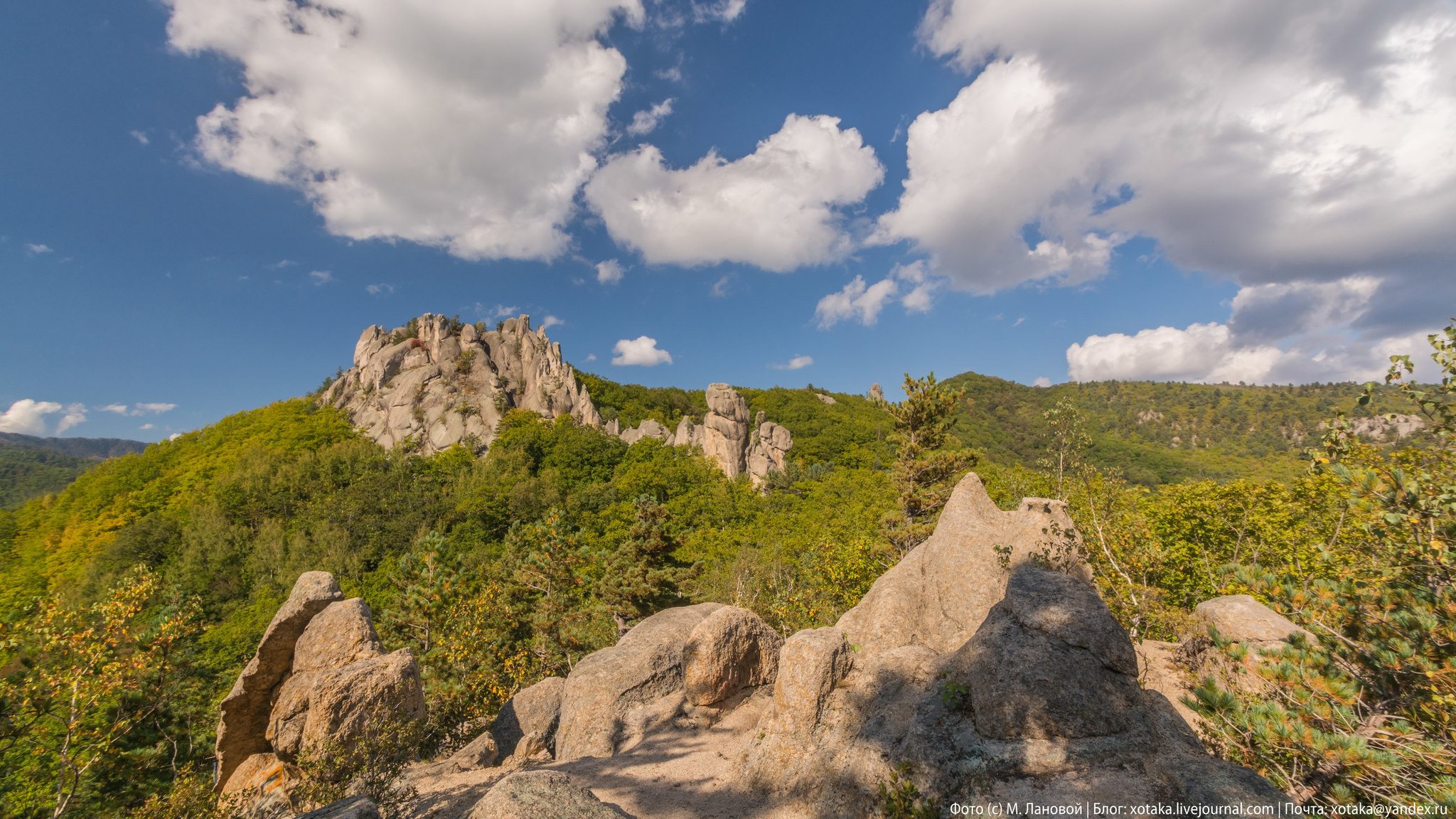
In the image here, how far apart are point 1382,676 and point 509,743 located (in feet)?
57.7

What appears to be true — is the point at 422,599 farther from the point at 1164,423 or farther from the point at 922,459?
the point at 1164,423

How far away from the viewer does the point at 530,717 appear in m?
15.6

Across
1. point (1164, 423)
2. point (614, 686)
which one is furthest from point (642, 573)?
point (1164, 423)

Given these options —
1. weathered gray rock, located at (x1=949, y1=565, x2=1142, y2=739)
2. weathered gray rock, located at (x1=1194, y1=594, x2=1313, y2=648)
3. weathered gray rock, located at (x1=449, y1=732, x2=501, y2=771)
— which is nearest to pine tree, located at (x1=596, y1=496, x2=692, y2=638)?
weathered gray rock, located at (x1=449, y1=732, x2=501, y2=771)

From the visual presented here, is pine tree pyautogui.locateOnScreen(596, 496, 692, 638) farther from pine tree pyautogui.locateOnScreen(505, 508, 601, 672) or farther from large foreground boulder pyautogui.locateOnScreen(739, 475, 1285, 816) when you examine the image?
large foreground boulder pyautogui.locateOnScreen(739, 475, 1285, 816)

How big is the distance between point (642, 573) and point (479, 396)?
56.8 meters

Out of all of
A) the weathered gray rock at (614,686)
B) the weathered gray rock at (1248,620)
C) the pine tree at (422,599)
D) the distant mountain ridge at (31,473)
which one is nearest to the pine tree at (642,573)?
the pine tree at (422,599)

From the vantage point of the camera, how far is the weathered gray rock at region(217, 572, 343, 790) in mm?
13047

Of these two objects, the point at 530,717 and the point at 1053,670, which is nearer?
the point at 1053,670

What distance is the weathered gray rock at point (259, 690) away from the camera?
13047 millimetres

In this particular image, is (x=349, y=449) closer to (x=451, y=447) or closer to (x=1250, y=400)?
(x=451, y=447)

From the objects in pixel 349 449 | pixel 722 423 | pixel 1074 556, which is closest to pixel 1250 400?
pixel 722 423

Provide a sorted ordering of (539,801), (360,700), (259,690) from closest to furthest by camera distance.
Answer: (539,801)
(360,700)
(259,690)

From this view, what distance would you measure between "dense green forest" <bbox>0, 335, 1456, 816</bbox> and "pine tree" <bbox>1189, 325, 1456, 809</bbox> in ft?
0.11
